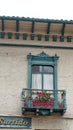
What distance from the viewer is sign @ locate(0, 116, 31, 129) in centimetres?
2120

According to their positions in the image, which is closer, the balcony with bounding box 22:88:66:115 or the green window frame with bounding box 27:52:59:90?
the balcony with bounding box 22:88:66:115

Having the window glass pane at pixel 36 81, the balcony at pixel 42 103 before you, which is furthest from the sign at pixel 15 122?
the window glass pane at pixel 36 81

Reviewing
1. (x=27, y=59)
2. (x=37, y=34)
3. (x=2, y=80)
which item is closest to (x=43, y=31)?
(x=37, y=34)

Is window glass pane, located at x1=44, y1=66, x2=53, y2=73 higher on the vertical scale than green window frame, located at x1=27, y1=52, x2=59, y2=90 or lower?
lower

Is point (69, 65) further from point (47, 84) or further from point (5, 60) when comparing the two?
point (5, 60)

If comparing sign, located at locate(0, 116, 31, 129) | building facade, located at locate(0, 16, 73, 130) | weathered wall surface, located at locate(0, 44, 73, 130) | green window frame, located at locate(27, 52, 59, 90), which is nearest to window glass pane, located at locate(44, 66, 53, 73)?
building facade, located at locate(0, 16, 73, 130)

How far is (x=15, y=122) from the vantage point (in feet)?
69.8

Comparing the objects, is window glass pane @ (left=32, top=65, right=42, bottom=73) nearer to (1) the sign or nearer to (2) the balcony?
(2) the balcony

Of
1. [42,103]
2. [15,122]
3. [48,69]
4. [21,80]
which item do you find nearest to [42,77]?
[48,69]

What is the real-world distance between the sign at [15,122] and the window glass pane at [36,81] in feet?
6.16

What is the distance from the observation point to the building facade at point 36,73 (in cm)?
2123

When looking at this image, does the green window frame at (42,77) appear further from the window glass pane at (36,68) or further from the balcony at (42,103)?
the balcony at (42,103)

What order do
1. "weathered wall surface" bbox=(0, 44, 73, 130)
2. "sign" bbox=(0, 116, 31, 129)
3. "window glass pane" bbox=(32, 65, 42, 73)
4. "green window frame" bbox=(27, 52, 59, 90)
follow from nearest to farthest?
"sign" bbox=(0, 116, 31, 129), "weathered wall surface" bbox=(0, 44, 73, 130), "green window frame" bbox=(27, 52, 59, 90), "window glass pane" bbox=(32, 65, 42, 73)

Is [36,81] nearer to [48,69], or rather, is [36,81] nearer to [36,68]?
[36,68]
